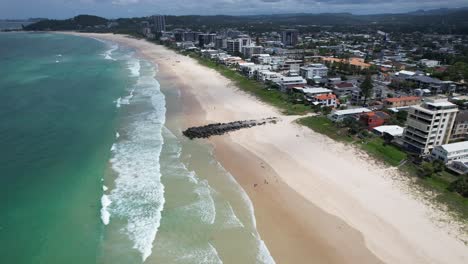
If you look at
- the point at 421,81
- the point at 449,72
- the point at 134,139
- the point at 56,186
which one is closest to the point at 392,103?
the point at 421,81

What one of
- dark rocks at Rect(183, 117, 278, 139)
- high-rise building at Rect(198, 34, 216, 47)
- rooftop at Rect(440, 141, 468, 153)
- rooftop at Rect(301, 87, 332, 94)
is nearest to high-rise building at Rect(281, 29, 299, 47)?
high-rise building at Rect(198, 34, 216, 47)

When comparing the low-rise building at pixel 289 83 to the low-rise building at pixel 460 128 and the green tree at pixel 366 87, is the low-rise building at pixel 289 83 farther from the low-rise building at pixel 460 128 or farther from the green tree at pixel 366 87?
the low-rise building at pixel 460 128

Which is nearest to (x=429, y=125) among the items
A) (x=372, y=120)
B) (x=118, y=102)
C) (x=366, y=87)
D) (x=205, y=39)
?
(x=372, y=120)

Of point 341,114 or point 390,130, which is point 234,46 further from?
point 390,130

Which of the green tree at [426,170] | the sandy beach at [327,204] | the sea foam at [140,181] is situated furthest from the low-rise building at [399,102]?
the sea foam at [140,181]

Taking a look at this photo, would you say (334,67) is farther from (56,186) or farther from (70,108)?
(56,186)

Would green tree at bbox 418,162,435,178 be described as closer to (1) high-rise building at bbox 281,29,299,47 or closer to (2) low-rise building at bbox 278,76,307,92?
(2) low-rise building at bbox 278,76,307,92
